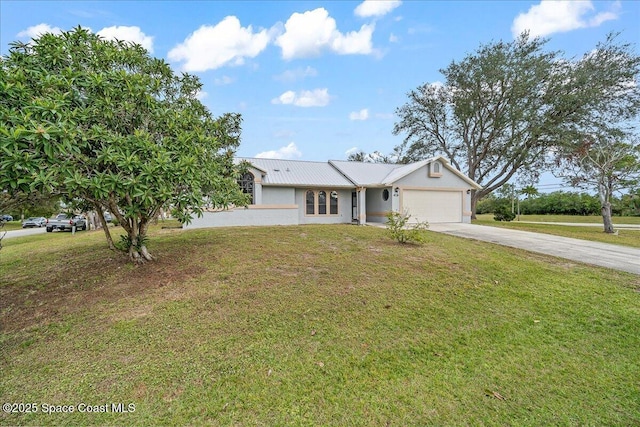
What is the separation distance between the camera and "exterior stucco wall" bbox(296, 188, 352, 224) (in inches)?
682

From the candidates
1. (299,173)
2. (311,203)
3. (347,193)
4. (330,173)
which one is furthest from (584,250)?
(299,173)

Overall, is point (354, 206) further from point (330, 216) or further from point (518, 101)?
point (518, 101)

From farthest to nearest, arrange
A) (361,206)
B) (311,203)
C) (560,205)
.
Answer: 1. (560,205)
2. (361,206)
3. (311,203)

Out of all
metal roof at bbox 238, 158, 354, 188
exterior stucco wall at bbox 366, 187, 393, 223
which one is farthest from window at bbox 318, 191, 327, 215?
exterior stucco wall at bbox 366, 187, 393, 223

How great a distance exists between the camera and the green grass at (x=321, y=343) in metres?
2.87

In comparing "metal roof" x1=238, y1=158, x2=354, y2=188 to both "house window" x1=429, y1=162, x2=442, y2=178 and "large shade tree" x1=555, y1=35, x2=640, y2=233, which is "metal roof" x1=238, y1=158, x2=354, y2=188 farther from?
"large shade tree" x1=555, y1=35, x2=640, y2=233

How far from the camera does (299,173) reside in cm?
1800

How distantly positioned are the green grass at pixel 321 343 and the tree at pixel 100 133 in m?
1.73

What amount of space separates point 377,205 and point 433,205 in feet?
11.6

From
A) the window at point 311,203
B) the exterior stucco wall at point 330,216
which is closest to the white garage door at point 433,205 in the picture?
the exterior stucco wall at point 330,216

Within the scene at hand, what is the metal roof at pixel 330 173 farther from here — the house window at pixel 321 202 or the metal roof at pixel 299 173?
the house window at pixel 321 202

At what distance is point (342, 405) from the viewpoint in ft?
9.39

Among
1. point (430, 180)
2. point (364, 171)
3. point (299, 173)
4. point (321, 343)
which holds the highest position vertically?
point (364, 171)

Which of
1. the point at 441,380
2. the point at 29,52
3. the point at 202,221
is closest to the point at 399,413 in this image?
the point at 441,380
